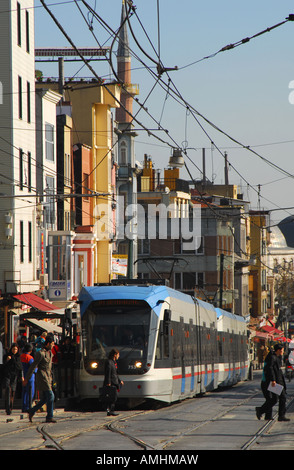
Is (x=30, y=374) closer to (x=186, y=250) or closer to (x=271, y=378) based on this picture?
(x=271, y=378)

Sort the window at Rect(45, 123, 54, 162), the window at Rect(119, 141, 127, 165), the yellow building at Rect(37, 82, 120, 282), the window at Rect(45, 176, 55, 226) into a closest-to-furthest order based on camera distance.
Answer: the window at Rect(45, 123, 54, 162)
the window at Rect(45, 176, 55, 226)
the yellow building at Rect(37, 82, 120, 282)
the window at Rect(119, 141, 127, 165)

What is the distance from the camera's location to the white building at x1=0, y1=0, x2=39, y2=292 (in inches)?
1328

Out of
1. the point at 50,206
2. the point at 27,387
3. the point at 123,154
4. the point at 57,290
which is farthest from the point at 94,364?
the point at 123,154

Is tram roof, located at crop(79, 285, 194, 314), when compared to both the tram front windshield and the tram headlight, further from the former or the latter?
the tram headlight

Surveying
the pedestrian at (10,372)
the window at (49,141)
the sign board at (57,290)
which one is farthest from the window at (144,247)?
the pedestrian at (10,372)

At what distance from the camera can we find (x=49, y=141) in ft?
136

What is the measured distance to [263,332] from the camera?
3132 inches

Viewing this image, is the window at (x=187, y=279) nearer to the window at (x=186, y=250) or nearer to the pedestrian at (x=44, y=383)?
the window at (x=186, y=250)

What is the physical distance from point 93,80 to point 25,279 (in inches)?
708

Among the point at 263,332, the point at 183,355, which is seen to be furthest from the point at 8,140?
the point at 263,332

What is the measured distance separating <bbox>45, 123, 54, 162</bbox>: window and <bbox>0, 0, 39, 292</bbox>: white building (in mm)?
4627

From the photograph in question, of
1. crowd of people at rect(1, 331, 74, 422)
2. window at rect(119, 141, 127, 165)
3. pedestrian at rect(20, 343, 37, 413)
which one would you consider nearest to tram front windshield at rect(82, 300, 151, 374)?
crowd of people at rect(1, 331, 74, 422)

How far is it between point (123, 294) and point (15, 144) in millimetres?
13547
